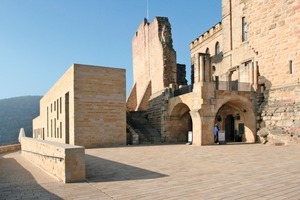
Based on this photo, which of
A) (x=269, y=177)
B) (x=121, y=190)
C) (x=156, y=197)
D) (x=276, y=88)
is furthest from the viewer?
(x=276, y=88)

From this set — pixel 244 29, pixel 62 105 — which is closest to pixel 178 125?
pixel 62 105

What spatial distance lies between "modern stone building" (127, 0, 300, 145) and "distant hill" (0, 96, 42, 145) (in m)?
70.8

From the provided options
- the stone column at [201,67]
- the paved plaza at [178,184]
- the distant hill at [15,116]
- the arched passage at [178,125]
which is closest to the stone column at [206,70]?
the stone column at [201,67]

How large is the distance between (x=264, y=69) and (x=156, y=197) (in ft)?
49.7

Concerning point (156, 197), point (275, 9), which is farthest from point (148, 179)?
point (275, 9)

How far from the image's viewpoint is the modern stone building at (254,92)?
15438 mm

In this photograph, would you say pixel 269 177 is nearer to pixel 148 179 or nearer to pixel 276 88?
pixel 148 179

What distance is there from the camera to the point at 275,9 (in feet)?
54.6

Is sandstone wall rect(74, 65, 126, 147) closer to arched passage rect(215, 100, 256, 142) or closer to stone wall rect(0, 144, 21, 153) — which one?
arched passage rect(215, 100, 256, 142)

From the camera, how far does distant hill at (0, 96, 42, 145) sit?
89188 millimetres

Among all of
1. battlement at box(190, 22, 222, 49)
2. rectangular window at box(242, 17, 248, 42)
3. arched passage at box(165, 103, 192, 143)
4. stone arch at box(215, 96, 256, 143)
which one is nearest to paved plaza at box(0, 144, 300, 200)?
stone arch at box(215, 96, 256, 143)

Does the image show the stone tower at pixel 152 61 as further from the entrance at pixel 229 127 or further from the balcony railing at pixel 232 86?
the balcony railing at pixel 232 86

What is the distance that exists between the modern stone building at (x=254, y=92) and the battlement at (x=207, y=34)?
562 centimetres

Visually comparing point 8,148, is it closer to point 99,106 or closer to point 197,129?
point 99,106
